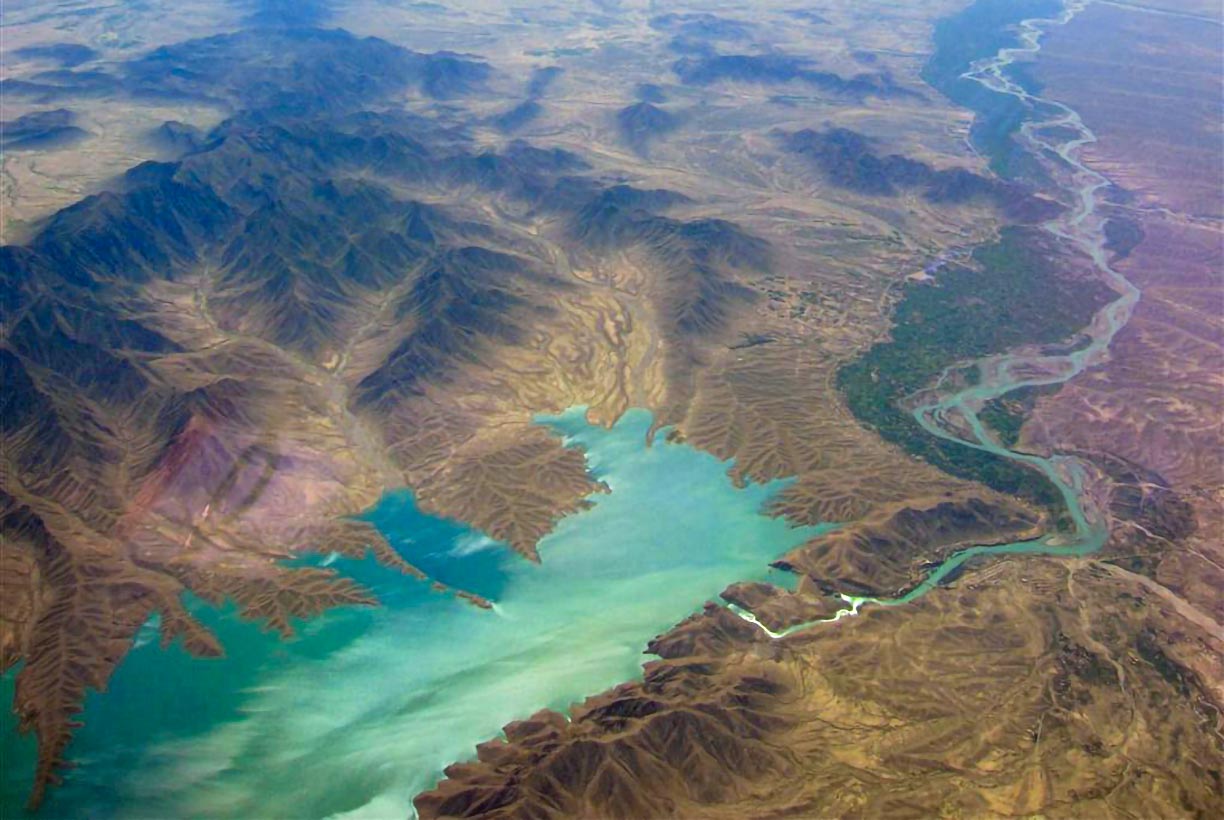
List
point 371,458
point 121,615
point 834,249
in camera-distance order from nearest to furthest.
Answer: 1. point 121,615
2. point 371,458
3. point 834,249

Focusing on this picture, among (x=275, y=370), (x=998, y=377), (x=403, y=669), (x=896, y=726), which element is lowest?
(x=403, y=669)

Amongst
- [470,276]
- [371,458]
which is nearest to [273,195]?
[470,276]

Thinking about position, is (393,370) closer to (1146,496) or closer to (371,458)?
(371,458)

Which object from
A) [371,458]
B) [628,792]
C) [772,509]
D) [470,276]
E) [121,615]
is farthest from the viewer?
[470,276]

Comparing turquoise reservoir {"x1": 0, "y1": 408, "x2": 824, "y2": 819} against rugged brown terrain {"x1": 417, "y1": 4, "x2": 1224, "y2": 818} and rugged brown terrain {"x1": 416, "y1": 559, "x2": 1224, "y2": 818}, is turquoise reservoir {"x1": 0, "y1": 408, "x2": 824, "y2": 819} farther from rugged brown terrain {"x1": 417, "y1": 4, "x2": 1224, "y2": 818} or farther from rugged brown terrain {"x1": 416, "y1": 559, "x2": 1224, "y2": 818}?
rugged brown terrain {"x1": 416, "y1": 559, "x2": 1224, "y2": 818}

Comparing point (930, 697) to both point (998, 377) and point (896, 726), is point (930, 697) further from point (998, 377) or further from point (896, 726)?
point (998, 377)

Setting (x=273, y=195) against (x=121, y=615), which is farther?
(x=273, y=195)

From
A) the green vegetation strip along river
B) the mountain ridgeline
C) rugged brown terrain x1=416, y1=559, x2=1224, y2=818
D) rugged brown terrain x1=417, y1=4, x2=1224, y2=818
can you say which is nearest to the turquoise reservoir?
the mountain ridgeline

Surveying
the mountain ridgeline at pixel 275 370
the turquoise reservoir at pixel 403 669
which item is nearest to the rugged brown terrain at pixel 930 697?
the turquoise reservoir at pixel 403 669

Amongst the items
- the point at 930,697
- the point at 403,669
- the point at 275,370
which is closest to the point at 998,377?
the point at 930,697
